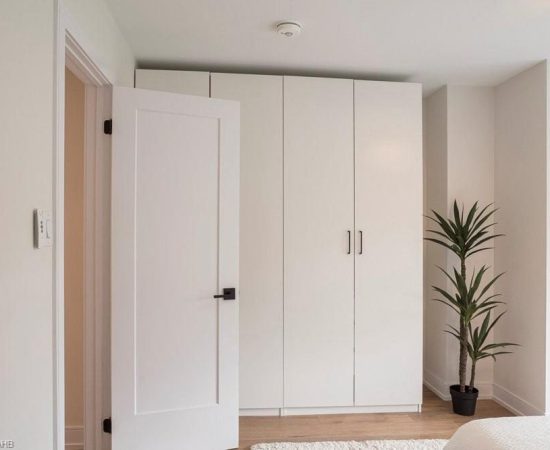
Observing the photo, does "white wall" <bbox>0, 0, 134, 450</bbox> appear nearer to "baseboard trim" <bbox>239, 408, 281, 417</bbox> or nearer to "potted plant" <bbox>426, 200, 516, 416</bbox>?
"baseboard trim" <bbox>239, 408, 281, 417</bbox>

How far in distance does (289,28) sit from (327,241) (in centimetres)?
146

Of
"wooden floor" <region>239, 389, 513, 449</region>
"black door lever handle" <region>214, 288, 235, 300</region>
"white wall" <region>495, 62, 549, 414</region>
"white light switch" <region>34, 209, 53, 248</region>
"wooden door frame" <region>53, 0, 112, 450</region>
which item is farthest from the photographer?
"white wall" <region>495, 62, 549, 414</region>

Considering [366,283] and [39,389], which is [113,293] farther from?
[366,283]

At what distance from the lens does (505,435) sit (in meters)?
1.47

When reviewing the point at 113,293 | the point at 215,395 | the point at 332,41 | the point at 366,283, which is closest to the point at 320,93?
the point at 332,41

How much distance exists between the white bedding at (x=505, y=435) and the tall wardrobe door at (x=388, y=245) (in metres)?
1.39

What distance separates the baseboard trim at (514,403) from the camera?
2.88 m

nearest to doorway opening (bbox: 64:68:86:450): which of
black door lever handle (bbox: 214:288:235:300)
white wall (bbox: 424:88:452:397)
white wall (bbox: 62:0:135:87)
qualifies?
white wall (bbox: 62:0:135:87)

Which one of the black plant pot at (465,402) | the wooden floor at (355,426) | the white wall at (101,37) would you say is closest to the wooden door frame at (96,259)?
the white wall at (101,37)

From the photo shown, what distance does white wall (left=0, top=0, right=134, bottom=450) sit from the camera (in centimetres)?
121

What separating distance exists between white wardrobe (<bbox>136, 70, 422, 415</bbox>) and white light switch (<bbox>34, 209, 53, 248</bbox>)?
1.57 meters

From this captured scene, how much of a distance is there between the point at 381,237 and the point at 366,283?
14.4 inches

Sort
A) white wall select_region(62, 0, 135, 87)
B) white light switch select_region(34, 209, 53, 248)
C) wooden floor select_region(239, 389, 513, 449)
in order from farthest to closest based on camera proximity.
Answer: wooden floor select_region(239, 389, 513, 449) < white wall select_region(62, 0, 135, 87) < white light switch select_region(34, 209, 53, 248)

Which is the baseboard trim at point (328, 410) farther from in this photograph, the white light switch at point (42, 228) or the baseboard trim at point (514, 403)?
the white light switch at point (42, 228)
